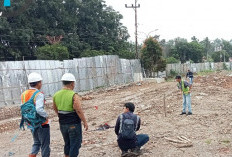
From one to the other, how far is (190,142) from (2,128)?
6324 millimetres

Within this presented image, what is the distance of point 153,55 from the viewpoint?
3009 centimetres

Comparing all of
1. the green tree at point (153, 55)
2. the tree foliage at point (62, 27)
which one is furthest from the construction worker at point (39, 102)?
the green tree at point (153, 55)

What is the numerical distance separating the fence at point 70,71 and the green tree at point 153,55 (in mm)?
1593

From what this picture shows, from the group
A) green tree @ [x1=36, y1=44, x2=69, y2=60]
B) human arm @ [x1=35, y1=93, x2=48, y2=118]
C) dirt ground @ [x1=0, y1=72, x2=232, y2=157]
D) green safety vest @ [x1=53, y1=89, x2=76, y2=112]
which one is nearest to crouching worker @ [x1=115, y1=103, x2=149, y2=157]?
dirt ground @ [x1=0, y1=72, x2=232, y2=157]

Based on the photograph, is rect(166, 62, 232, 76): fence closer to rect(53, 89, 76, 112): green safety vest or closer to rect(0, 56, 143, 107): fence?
rect(0, 56, 143, 107): fence

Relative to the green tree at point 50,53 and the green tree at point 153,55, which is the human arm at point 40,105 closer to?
the green tree at point 50,53

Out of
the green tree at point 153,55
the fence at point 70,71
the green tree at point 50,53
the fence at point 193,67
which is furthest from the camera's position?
the fence at point 193,67

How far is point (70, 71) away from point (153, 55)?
1432 cm

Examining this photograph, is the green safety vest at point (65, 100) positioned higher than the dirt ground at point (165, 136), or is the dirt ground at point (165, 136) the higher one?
the green safety vest at point (65, 100)

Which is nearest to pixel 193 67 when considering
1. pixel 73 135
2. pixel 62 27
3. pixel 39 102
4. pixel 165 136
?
pixel 62 27

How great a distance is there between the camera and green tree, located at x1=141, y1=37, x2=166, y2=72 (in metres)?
30.0

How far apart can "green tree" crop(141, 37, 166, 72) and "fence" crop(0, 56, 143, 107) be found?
159 cm

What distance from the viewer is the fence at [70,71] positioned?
13.4m

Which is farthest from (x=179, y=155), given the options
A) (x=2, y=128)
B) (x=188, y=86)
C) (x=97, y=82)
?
(x=97, y=82)
